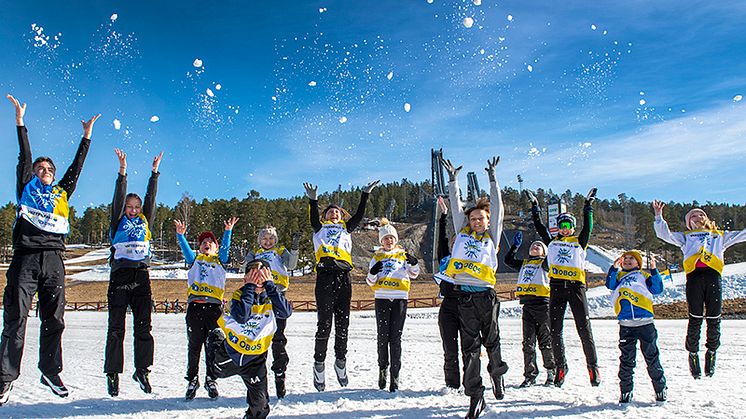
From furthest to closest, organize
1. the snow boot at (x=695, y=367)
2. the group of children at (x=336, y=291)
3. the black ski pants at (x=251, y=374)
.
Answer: the snow boot at (x=695, y=367) → the group of children at (x=336, y=291) → the black ski pants at (x=251, y=374)

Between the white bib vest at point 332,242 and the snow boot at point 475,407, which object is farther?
the white bib vest at point 332,242

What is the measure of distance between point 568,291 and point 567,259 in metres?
0.44

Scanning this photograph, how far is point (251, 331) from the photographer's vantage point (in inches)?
193

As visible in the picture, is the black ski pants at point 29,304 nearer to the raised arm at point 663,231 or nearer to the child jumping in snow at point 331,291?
the child jumping in snow at point 331,291

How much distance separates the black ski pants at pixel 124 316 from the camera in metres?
5.93

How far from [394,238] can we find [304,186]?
4.88ft

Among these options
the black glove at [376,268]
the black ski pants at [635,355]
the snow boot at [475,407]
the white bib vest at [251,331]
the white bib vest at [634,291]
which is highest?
the black glove at [376,268]

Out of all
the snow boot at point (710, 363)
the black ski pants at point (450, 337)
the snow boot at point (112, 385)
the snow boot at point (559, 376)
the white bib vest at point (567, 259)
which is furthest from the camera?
the snow boot at point (710, 363)

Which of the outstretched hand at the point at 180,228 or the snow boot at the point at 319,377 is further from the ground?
the outstretched hand at the point at 180,228

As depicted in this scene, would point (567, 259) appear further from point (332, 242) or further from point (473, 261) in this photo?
→ point (332, 242)

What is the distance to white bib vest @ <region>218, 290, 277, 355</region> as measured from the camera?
4836mm

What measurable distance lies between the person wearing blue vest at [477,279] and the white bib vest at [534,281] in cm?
182

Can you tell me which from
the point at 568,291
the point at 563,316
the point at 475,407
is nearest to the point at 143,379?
the point at 475,407

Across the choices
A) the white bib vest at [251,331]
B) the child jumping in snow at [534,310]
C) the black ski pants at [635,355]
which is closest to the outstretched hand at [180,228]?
the white bib vest at [251,331]
